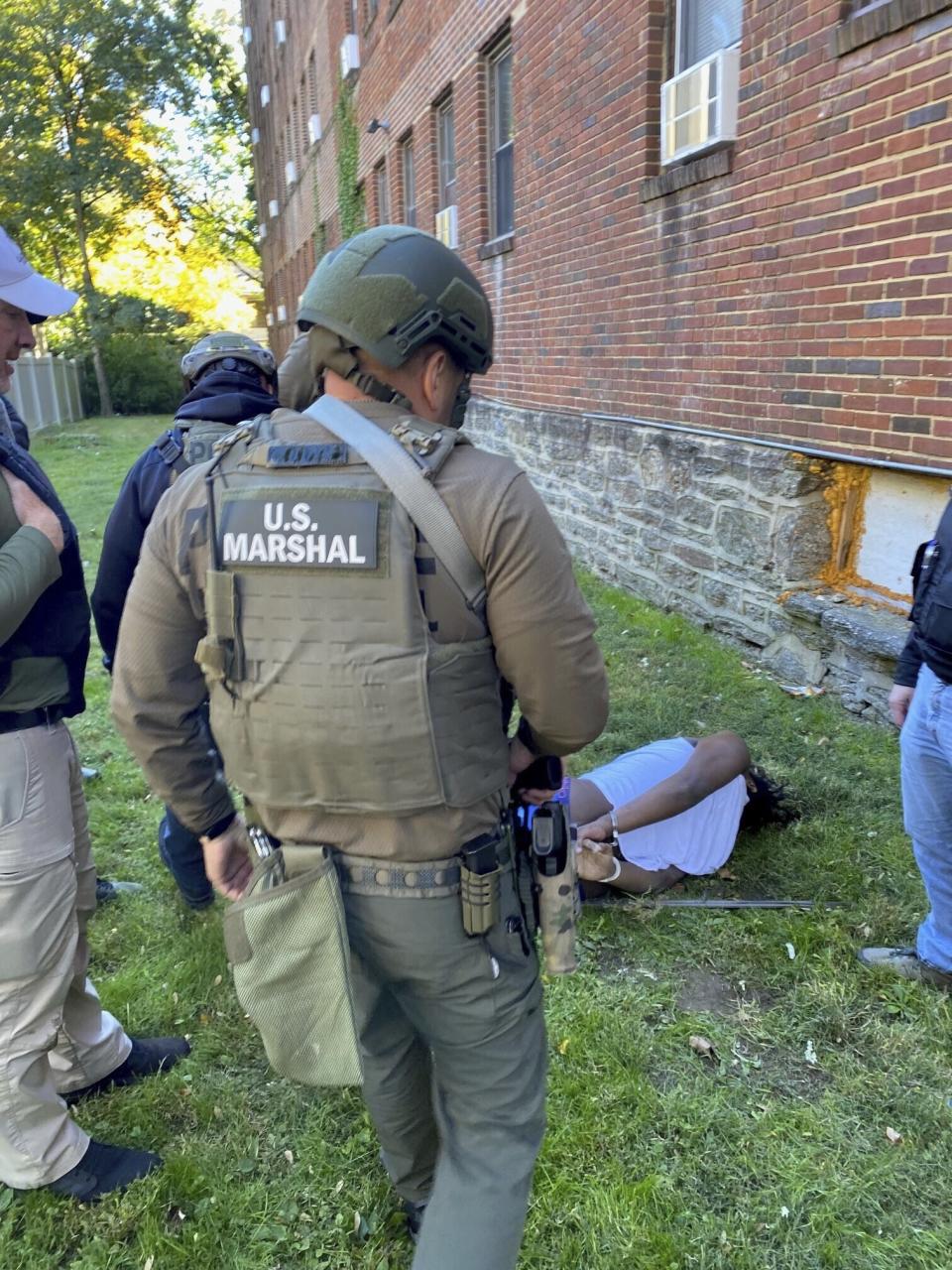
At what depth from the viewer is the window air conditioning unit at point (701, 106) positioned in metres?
5.27

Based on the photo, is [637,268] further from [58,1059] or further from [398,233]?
[58,1059]

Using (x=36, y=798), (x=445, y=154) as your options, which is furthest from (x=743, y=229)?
(x=445, y=154)

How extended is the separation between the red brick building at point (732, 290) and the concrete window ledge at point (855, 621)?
17 millimetres

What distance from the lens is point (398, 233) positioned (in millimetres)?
1693

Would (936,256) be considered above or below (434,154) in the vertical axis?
below

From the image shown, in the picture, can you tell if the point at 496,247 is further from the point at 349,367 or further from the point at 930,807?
the point at 349,367

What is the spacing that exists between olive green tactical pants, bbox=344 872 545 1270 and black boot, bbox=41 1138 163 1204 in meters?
1.06

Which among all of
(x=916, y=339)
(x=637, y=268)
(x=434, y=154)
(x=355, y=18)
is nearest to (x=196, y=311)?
(x=355, y=18)

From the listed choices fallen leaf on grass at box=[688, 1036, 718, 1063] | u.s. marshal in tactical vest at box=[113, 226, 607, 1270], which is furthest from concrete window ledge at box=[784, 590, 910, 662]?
u.s. marshal in tactical vest at box=[113, 226, 607, 1270]

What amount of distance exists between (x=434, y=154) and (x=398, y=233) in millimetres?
11640

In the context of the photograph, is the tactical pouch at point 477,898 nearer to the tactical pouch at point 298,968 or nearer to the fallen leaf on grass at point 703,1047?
the tactical pouch at point 298,968

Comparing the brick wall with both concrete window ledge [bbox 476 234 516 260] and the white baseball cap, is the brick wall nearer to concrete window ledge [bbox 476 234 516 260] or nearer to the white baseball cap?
concrete window ledge [bbox 476 234 516 260]

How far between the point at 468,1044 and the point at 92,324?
33.3 meters

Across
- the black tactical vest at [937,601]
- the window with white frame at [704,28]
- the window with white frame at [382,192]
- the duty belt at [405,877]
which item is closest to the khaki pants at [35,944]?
the duty belt at [405,877]
